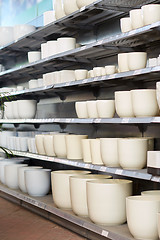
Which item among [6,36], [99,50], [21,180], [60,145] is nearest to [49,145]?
[60,145]

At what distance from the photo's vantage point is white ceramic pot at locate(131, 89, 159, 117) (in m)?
3.08

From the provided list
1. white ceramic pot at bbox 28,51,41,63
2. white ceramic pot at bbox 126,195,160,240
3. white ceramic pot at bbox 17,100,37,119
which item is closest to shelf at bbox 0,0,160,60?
white ceramic pot at bbox 28,51,41,63

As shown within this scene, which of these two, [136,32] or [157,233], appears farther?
[136,32]

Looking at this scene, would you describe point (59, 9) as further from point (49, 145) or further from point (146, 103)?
point (146, 103)

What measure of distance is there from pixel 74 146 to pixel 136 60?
1.13m

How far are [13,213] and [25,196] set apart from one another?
0.69 ft

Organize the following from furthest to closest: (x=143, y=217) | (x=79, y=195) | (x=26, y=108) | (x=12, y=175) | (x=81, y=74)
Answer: (x=26, y=108), (x=12, y=175), (x=81, y=74), (x=79, y=195), (x=143, y=217)

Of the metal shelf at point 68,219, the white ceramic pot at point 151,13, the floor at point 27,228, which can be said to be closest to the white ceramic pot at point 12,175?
the metal shelf at point 68,219

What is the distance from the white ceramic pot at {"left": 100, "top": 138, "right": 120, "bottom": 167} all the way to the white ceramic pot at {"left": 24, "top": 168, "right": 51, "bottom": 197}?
123cm

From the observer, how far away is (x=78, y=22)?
4270 mm

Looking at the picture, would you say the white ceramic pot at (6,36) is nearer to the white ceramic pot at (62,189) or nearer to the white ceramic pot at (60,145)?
the white ceramic pot at (60,145)

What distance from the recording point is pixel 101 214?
319 centimetres

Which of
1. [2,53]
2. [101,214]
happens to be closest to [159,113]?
[101,214]

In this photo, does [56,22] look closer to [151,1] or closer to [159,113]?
[151,1]
